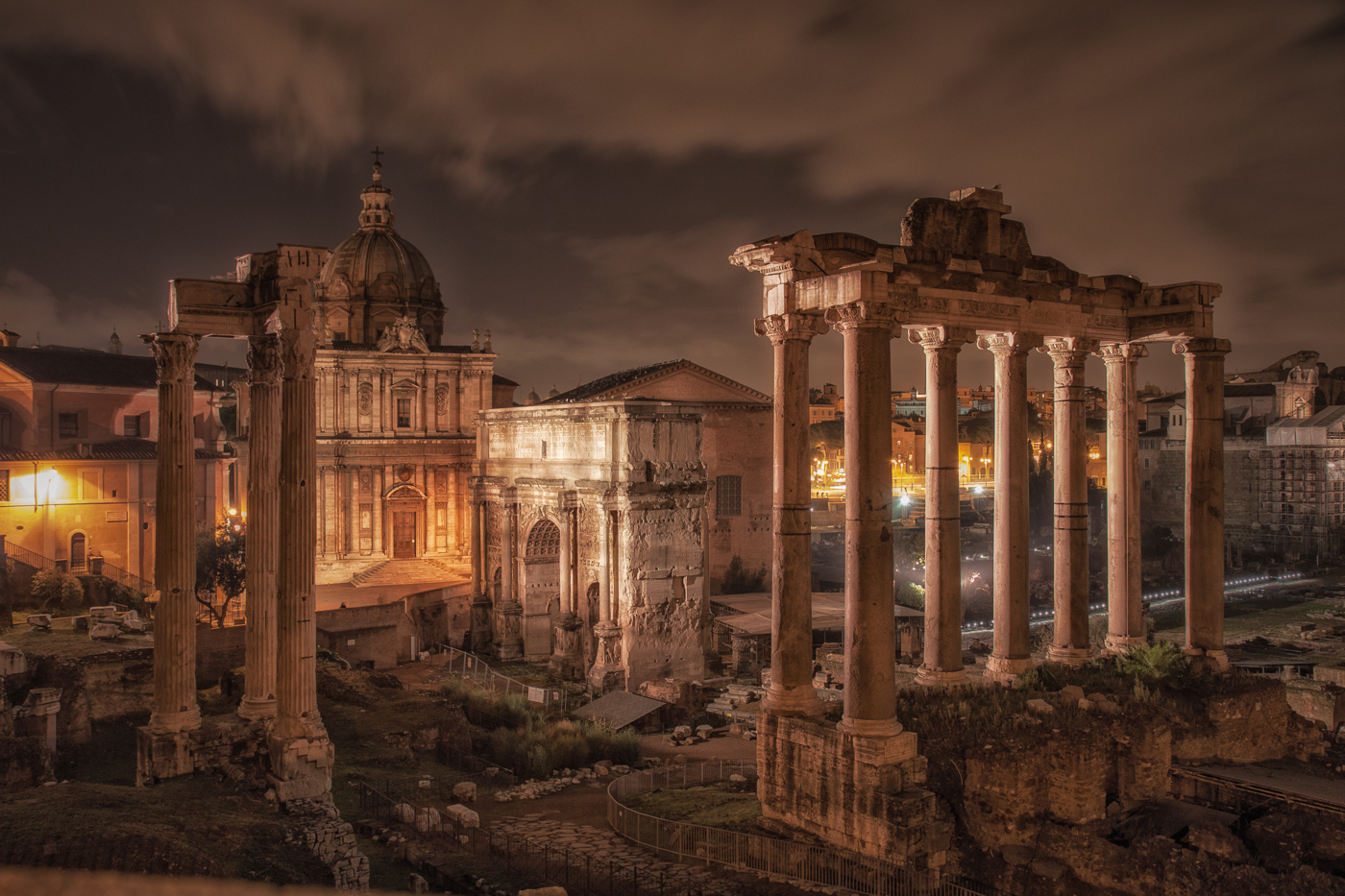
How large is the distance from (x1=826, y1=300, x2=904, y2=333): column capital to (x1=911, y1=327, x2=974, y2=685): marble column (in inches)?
78.9

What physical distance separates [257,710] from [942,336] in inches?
448

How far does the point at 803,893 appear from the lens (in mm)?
11336

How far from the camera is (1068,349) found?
15352mm

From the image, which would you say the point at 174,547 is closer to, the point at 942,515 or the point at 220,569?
the point at 942,515

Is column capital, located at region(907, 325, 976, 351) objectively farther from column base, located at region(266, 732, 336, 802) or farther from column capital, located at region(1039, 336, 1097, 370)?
column base, located at region(266, 732, 336, 802)

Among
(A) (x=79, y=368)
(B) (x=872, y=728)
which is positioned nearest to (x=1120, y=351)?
(B) (x=872, y=728)

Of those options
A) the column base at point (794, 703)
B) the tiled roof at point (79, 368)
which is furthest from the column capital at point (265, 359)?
the tiled roof at point (79, 368)

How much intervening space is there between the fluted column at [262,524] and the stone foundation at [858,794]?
25.2 ft

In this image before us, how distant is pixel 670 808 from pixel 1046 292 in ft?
31.1

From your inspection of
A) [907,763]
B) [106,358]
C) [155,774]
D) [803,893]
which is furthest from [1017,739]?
[106,358]

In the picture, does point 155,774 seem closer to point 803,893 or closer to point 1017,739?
point 803,893

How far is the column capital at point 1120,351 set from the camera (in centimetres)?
1605

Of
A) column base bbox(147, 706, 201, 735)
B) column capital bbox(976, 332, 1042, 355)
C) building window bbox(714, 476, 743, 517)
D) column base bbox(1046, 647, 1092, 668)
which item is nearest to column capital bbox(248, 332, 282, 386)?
column base bbox(147, 706, 201, 735)

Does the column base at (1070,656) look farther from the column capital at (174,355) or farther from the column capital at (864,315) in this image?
the column capital at (174,355)
